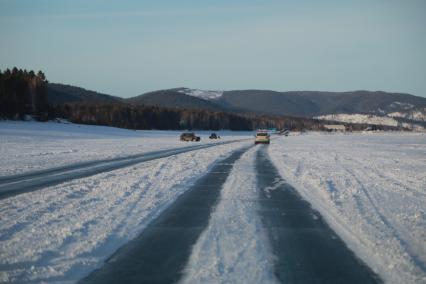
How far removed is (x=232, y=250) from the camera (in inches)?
261

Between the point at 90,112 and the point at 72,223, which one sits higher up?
the point at 90,112

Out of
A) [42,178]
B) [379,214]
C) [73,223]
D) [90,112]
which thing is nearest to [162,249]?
[73,223]

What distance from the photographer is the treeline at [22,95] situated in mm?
83500

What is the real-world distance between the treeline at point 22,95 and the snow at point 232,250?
264ft

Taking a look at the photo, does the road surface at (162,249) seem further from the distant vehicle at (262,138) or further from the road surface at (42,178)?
the distant vehicle at (262,138)

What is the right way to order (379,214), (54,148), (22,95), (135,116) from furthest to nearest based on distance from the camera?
(135,116) → (22,95) → (54,148) → (379,214)

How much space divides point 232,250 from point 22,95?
91.3m

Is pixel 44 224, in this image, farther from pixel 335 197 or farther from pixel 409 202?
pixel 409 202

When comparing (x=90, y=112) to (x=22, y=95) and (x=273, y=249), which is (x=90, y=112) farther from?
(x=273, y=249)

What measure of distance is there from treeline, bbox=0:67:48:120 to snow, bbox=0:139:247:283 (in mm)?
76201

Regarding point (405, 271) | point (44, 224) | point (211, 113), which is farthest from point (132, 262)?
point (211, 113)

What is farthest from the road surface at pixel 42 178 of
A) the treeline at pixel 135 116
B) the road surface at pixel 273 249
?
the treeline at pixel 135 116

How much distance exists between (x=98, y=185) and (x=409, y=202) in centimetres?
837

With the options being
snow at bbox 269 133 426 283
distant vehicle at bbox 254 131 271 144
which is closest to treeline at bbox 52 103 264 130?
distant vehicle at bbox 254 131 271 144
